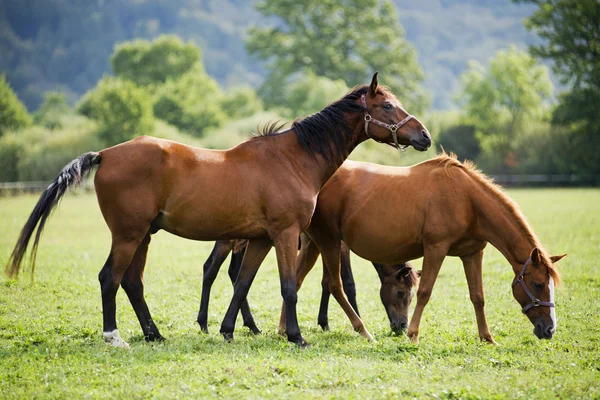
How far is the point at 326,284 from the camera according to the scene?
8.69 meters

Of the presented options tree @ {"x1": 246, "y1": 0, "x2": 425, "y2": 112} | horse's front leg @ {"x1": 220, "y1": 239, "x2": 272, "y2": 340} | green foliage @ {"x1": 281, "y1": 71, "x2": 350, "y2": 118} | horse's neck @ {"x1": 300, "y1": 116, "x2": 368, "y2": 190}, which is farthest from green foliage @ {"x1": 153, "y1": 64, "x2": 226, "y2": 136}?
horse's front leg @ {"x1": 220, "y1": 239, "x2": 272, "y2": 340}

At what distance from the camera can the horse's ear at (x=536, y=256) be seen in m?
7.45

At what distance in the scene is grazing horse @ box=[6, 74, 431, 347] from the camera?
7180mm

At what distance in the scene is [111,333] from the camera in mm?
7301

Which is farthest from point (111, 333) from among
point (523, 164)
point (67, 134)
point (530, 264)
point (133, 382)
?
point (523, 164)

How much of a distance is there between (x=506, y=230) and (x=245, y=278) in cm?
307

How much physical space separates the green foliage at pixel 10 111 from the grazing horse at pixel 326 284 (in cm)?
5117

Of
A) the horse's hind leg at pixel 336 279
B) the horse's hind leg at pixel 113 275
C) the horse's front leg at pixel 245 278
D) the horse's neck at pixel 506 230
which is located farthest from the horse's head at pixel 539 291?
the horse's hind leg at pixel 113 275

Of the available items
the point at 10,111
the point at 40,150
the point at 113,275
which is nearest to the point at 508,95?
the point at 40,150

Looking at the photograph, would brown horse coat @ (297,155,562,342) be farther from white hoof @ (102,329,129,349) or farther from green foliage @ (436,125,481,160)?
green foliage @ (436,125,481,160)

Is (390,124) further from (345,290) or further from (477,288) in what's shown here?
(345,290)

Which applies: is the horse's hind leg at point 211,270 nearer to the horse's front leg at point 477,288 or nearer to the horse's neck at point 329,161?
the horse's neck at point 329,161

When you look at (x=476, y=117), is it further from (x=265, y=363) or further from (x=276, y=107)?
(x=265, y=363)

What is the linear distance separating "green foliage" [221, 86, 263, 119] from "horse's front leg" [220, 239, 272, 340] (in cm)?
7232
